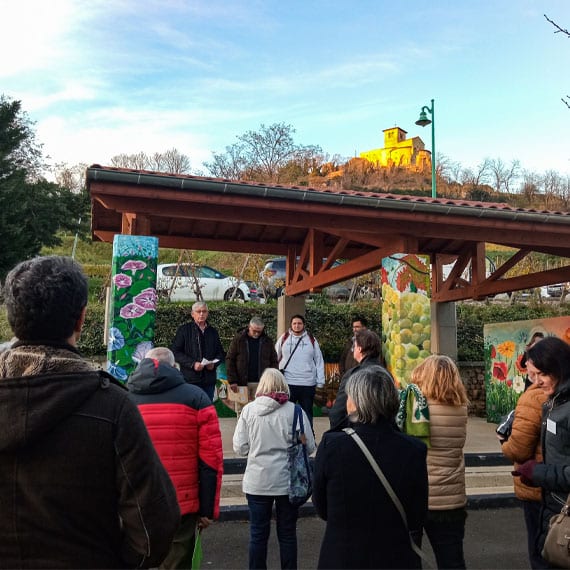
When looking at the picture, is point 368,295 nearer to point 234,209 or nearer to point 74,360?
point 234,209

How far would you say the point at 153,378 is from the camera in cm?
322

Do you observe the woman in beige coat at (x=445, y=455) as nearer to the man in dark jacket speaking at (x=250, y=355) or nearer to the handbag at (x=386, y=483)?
the handbag at (x=386, y=483)

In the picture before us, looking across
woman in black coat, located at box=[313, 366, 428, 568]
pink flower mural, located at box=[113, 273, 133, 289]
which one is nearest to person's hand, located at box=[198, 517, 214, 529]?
woman in black coat, located at box=[313, 366, 428, 568]

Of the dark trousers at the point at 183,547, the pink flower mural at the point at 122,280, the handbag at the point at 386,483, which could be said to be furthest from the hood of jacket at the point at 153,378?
the pink flower mural at the point at 122,280

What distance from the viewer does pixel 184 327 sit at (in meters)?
7.32

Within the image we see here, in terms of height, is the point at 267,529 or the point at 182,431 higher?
the point at 182,431

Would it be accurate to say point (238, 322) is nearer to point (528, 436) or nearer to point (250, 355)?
point (250, 355)

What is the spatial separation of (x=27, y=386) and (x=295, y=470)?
2.63 m

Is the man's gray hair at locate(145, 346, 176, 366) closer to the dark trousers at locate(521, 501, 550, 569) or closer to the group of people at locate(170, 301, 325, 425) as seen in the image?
the dark trousers at locate(521, 501, 550, 569)

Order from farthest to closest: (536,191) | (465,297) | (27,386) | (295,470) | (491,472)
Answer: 1. (536,191)
2. (465,297)
3. (491,472)
4. (295,470)
5. (27,386)

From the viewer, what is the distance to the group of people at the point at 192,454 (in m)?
1.52

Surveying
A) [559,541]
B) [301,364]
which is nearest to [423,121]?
[301,364]

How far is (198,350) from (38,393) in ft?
18.9

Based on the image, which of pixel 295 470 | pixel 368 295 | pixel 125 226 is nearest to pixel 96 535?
pixel 295 470
